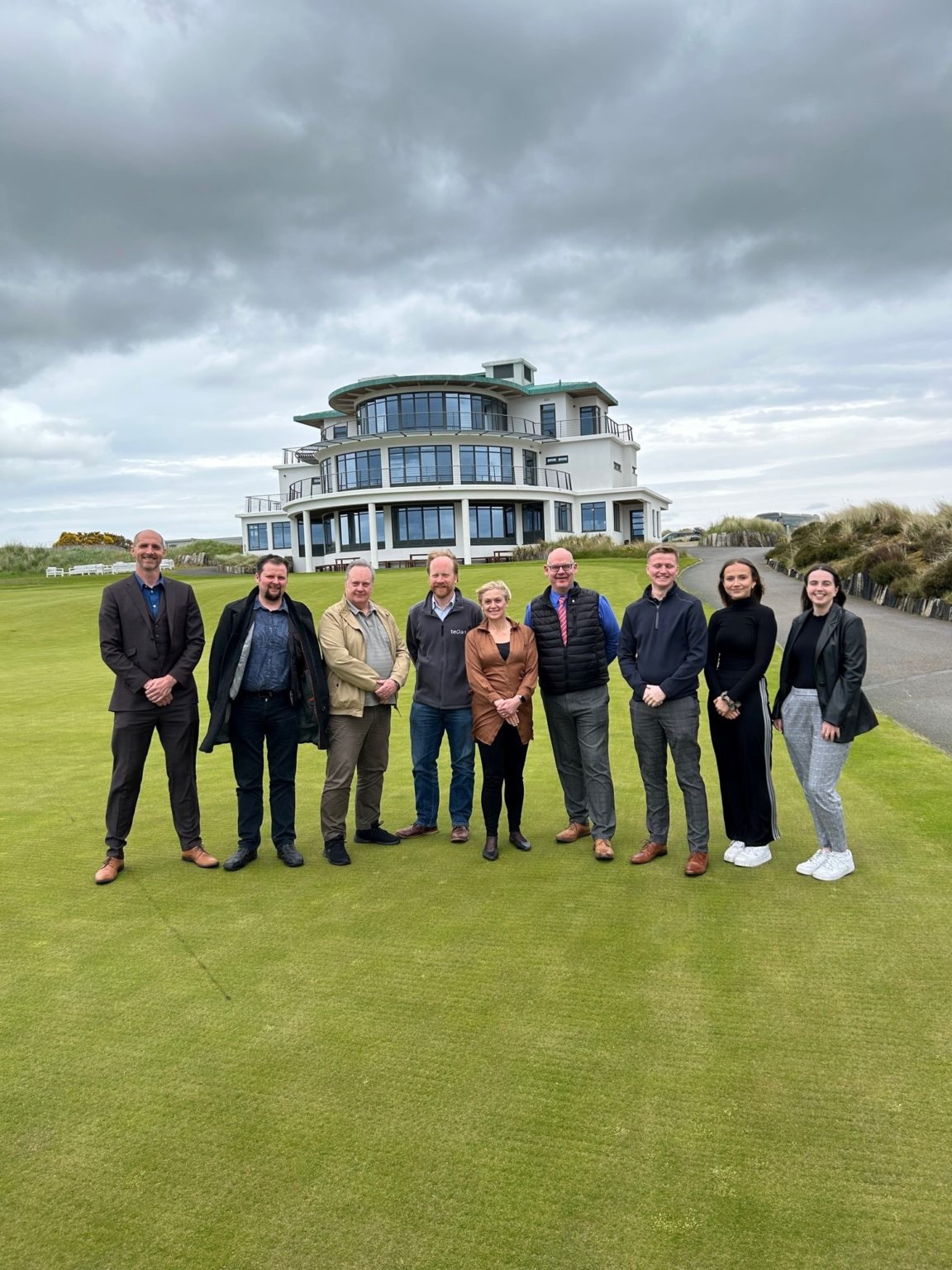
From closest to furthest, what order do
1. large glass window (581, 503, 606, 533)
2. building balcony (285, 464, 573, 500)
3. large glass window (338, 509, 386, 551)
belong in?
building balcony (285, 464, 573, 500) < large glass window (338, 509, 386, 551) < large glass window (581, 503, 606, 533)

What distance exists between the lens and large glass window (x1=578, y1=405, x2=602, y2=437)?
173 ft

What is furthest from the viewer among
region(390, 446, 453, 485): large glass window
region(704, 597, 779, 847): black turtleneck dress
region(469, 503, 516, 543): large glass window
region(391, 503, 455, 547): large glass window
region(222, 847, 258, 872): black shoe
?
region(469, 503, 516, 543): large glass window

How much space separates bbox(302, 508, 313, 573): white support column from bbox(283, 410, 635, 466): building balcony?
13.0 feet

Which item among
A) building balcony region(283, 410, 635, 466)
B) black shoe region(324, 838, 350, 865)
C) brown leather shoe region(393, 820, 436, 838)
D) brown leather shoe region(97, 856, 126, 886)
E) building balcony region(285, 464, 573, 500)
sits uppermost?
building balcony region(283, 410, 635, 466)

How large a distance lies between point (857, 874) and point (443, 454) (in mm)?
42603

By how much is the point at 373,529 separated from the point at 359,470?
444cm

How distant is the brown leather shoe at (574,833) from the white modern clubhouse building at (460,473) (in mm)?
38301

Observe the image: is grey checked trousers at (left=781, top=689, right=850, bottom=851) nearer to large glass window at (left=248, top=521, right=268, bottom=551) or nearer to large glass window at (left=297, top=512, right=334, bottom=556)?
large glass window at (left=297, top=512, right=334, bottom=556)

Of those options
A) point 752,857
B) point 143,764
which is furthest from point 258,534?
point 752,857

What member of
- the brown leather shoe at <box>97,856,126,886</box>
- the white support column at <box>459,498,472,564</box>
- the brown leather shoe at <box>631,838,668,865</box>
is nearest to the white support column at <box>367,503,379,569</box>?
the white support column at <box>459,498,472,564</box>

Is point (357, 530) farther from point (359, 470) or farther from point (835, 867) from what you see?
point (835, 867)

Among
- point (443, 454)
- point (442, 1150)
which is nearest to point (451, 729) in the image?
point (442, 1150)

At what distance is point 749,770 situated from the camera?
17.5 ft

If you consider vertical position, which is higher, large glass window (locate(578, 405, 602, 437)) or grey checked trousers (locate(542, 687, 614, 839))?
large glass window (locate(578, 405, 602, 437))
